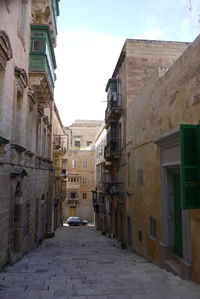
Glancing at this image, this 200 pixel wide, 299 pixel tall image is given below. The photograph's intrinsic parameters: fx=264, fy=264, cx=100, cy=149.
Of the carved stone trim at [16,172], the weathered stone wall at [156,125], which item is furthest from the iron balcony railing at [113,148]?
the carved stone trim at [16,172]

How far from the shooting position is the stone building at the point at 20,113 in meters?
7.44

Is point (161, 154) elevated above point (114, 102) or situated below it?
below

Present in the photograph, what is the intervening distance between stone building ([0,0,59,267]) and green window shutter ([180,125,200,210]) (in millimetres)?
4515

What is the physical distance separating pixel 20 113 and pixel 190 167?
679cm

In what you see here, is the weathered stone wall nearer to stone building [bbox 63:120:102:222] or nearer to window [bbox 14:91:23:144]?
window [bbox 14:91:23:144]

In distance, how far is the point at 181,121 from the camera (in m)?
6.85

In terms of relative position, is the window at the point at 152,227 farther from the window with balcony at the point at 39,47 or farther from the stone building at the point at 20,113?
the window with balcony at the point at 39,47

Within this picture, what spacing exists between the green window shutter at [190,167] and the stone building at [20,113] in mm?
4515

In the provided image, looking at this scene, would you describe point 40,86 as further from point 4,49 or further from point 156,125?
point 156,125

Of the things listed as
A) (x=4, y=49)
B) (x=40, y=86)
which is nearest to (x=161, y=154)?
(x=4, y=49)

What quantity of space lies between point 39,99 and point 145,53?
7.42 metres

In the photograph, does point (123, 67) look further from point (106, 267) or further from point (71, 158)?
point (71, 158)

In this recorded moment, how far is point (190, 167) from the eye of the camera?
5457mm

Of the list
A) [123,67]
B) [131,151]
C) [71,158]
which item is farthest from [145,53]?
[71,158]
